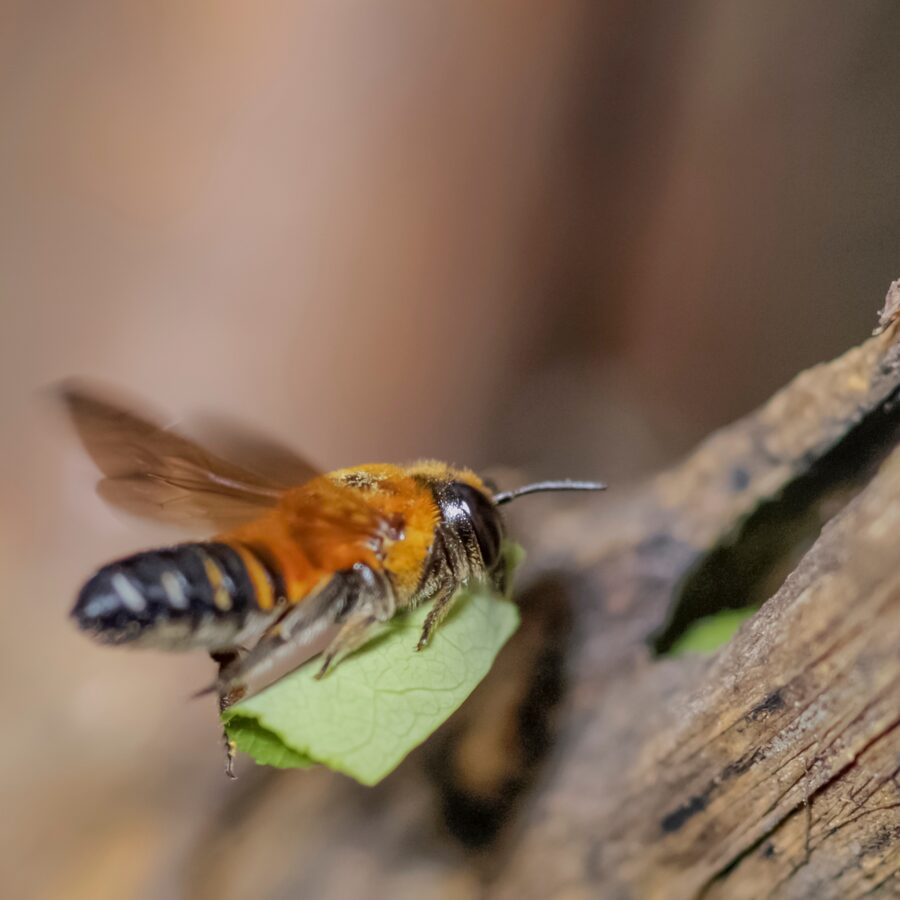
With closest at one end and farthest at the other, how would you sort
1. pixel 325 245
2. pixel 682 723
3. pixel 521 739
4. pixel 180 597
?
1. pixel 180 597
2. pixel 682 723
3. pixel 521 739
4. pixel 325 245

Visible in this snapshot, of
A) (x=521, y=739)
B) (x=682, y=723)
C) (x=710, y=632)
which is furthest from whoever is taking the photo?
(x=521, y=739)

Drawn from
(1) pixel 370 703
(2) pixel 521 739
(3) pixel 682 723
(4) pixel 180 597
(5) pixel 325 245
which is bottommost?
(2) pixel 521 739

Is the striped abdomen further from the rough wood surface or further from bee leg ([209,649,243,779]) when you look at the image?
the rough wood surface

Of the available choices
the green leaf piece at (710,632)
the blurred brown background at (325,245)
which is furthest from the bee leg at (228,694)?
the blurred brown background at (325,245)

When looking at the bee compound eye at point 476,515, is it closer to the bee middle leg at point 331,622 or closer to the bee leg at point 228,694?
the bee middle leg at point 331,622

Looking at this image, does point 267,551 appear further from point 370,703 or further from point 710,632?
point 710,632

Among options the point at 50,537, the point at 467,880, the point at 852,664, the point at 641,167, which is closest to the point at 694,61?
the point at 641,167

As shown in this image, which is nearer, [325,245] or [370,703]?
[370,703]

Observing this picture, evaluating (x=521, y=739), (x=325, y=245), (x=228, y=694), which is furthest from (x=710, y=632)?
(x=325, y=245)

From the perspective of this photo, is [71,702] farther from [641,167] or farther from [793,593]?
[641,167]
